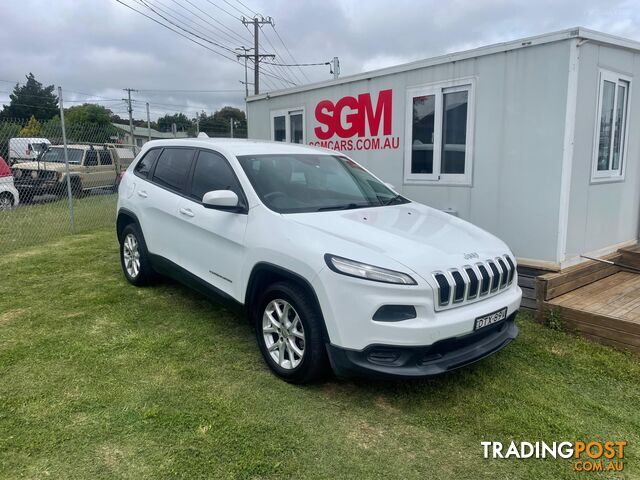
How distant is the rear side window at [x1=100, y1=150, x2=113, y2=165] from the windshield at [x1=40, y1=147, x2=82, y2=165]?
73 cm

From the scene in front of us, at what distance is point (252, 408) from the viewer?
10.2 feet

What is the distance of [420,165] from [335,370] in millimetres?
3996

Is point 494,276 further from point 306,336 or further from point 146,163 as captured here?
point 146,163

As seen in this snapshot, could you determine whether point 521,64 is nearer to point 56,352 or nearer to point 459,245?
point 459,245

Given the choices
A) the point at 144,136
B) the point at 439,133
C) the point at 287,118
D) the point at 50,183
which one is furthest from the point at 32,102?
the point at 439,133

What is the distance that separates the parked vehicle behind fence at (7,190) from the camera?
10.5m

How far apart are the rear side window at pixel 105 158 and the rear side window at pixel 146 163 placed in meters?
12.0

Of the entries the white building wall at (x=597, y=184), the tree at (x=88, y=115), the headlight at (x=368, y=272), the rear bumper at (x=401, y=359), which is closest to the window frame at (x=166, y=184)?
the headlight at (x=368, y=272)

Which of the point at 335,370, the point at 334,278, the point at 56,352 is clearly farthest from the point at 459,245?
the point at 56,352

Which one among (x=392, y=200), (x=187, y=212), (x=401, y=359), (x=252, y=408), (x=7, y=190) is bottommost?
(x=252, y=408)

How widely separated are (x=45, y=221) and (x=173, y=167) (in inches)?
261

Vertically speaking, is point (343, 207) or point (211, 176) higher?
point (211, 176)

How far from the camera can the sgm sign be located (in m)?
6.63

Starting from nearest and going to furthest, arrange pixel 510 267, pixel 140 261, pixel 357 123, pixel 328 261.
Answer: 1. pixel 328 261
2. pixel 510 267
3. pixel 140 261
4. pixel 357 123
